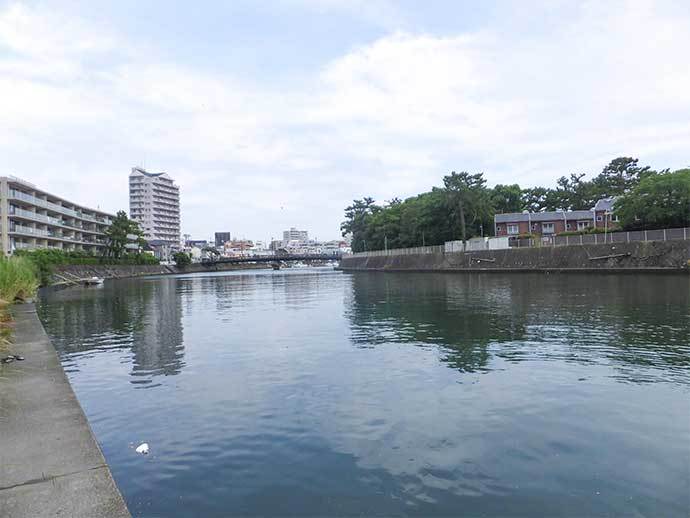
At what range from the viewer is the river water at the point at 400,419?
6863 mm

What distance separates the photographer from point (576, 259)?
2576 inches

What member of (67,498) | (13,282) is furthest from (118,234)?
(67,498)

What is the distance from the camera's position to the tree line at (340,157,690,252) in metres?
61.7

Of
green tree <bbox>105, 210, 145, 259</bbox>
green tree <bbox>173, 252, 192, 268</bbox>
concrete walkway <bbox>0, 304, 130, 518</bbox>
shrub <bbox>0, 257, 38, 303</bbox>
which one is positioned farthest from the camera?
green tree <bbox>173, 252, 192, 268</bbox>

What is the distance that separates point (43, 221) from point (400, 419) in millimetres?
105408

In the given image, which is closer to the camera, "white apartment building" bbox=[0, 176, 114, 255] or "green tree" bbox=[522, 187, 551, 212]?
"white apartment building" bbox=[0, 176, 114, 255]

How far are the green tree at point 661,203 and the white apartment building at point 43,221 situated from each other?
8257 cm

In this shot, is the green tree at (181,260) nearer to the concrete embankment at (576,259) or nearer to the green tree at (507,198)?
the concrete embankment at (576,259)

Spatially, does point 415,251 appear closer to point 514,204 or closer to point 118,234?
point 514,204

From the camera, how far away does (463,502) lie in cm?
664

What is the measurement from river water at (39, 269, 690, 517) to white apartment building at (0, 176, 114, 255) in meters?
66.8

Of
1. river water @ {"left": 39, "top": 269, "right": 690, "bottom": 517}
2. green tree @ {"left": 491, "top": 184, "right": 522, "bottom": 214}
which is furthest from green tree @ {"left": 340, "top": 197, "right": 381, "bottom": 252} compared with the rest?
river water @ {"left": 39, "top": 269, "right": 690, "bottom": 517}

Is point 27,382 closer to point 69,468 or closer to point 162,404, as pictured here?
point 162,404

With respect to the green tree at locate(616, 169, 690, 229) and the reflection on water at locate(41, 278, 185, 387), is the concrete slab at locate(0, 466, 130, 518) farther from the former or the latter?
the green tree at locate(616, 169, 690, 229)
